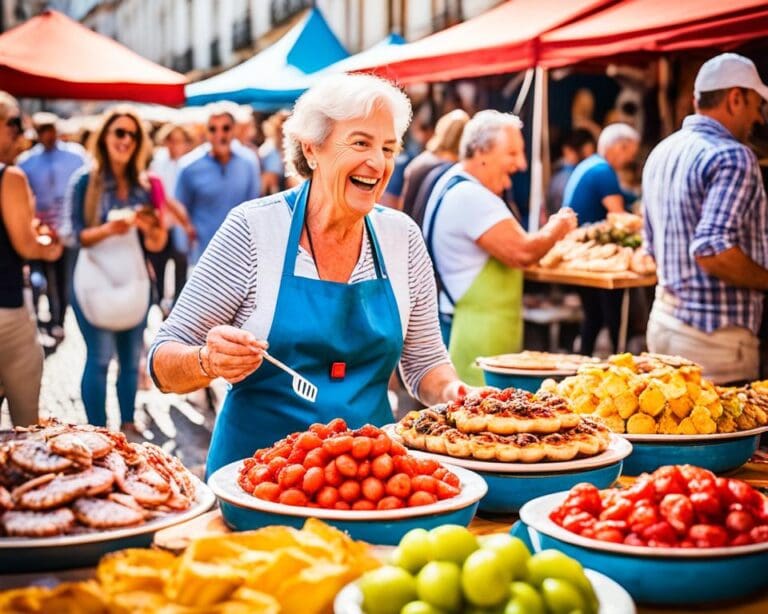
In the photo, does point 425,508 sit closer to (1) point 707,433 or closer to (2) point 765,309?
(1) point 707,433

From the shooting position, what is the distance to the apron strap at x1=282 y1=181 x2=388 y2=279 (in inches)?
121

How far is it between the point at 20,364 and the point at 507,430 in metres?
3.45

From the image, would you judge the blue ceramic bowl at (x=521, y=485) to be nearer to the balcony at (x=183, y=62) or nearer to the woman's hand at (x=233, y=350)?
the woman's hand at (x=233, y=350)

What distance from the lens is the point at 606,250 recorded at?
7.51 metres

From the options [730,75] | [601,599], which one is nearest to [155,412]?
[730,75]

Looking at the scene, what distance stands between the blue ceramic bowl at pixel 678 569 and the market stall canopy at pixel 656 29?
4369mm

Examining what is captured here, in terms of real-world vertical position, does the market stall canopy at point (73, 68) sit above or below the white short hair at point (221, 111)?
above

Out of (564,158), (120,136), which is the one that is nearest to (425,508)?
(120,136)

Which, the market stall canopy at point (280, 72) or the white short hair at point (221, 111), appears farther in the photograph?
the market stall canopy at point (280, 72)

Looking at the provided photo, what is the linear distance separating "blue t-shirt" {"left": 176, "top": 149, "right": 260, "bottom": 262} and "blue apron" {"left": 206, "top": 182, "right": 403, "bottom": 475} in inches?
272

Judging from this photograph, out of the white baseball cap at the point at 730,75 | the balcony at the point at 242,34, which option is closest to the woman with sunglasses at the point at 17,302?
the white baseball cap at the point at 730,75

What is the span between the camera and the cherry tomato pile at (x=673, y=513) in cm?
193

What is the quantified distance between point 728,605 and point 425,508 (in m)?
0.56

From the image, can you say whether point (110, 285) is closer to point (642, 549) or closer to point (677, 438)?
point (677, 438)
